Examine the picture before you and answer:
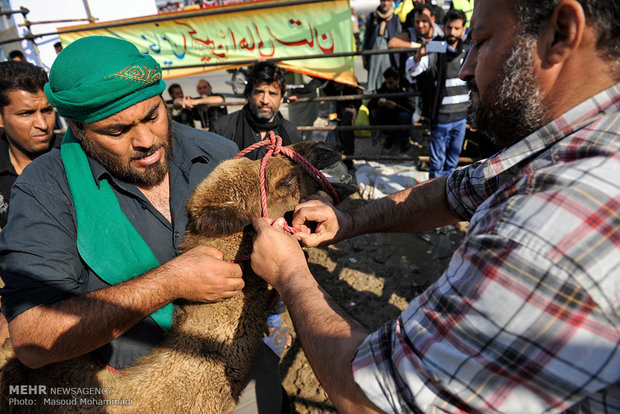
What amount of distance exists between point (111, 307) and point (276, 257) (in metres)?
0.87

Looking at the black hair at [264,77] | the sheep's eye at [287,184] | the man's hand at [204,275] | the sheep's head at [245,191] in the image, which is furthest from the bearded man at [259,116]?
the man's hand at [204,275]

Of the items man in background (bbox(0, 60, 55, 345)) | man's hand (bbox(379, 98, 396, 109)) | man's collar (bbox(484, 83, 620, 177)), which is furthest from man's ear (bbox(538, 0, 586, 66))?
man's hand (bbox(379, 98, 396, 109))

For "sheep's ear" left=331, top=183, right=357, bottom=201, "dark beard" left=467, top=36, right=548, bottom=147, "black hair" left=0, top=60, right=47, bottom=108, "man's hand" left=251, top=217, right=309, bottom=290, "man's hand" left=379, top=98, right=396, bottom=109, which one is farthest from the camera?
"man's hand" left=379, top=98, right=396, bottom=109

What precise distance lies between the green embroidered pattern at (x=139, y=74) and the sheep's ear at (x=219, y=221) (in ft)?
2.65

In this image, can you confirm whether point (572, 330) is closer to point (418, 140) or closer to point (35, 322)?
point (35, 322)

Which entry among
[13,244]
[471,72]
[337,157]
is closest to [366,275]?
[337,157]

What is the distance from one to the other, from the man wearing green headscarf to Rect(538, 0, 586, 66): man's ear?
171cm

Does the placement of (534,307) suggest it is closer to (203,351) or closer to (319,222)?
(319,222)

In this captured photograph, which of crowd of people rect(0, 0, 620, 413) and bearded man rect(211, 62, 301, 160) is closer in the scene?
crowd of people rect(0, 0, 620, 413)

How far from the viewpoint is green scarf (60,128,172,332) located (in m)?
1.85

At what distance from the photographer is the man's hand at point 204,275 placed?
188cm

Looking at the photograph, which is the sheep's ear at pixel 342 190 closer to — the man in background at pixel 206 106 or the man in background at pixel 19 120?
the man in background at pixel 19 120

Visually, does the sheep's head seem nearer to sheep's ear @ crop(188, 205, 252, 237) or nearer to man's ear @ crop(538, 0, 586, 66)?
sheep's ear @ crop(188, 205, 252, 237)

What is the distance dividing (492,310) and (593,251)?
11.3 inches
